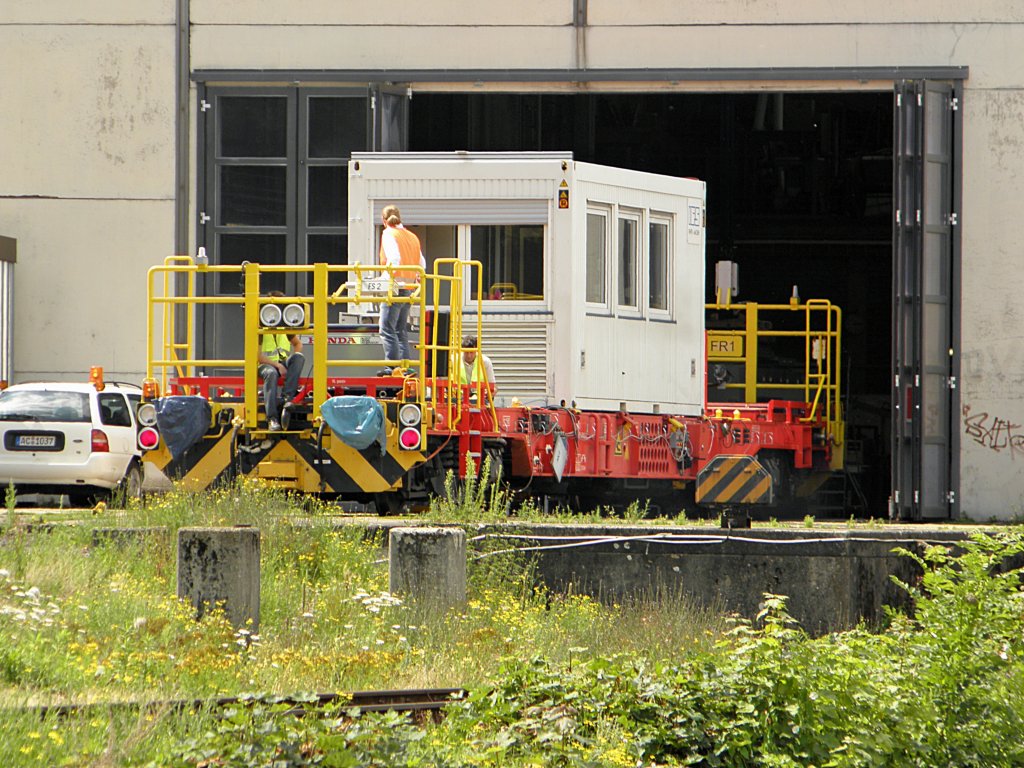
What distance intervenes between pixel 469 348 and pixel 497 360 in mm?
1061

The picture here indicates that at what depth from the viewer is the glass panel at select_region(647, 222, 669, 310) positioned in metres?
16.6

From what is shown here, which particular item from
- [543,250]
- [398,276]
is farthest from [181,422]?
[543,250]

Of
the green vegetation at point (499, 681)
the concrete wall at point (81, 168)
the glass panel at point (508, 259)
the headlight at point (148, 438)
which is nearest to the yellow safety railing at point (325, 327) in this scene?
the headlight at point (148, 438)

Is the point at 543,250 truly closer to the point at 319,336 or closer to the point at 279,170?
the point at 319,336

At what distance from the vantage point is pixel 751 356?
21.3 meters

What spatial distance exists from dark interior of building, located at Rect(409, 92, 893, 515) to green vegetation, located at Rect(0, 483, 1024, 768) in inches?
875

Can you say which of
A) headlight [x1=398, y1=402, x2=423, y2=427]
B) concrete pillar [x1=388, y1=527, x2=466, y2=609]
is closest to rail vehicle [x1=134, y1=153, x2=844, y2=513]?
headlight [x1=398, y1=402, x2=423, y2=427]

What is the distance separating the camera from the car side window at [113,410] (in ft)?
59.2

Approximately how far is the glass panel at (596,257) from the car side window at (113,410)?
18.2 ft

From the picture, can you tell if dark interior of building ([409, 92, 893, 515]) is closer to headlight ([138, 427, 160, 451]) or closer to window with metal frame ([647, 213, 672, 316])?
window with metal frame ([647, 213, 672, 316])

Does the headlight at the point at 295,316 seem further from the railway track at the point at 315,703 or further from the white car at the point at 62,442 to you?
the railway track at the point at 315,703

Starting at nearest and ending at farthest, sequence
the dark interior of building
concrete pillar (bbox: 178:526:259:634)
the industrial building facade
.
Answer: concrete pillar (bbox: 178:526:259:634) → the industrial building facade → the dark interior of building

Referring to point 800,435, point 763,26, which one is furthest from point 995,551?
point 763,26

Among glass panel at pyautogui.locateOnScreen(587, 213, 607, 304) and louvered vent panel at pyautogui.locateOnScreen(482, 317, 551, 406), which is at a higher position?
glass panel at pyautogui.locateOnScreen(587, 213, 607, 304)
